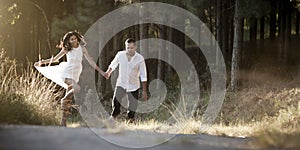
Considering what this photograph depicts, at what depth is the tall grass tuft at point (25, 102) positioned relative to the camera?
8.45 metres

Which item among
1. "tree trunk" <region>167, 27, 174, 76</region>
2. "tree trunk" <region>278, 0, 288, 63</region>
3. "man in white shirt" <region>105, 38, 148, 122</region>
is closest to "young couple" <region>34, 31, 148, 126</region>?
"man in white shirt" <region>105, 38, 148, 122</region>

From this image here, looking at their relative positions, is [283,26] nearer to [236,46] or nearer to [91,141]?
[236,46]

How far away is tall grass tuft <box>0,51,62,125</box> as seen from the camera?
333 inches

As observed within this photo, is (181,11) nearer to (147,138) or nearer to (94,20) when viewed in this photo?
(94,20)

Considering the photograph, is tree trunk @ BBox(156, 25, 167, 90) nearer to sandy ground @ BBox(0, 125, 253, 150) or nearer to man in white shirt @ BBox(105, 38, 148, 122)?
man in white shirt @ BBox(105, 38, 148, 122)

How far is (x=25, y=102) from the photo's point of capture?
935cm

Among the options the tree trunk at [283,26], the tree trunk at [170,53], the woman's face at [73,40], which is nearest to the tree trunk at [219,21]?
the tree trunk at [170,53]

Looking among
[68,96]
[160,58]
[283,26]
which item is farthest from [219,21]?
[68,96]

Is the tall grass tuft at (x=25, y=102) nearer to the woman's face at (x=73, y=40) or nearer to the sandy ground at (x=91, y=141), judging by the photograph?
the woman's face at (x=73, y=40)

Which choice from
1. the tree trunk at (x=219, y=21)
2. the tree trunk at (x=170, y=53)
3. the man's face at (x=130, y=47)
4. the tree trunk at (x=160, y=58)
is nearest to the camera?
the man's face at (x=130, y=47)

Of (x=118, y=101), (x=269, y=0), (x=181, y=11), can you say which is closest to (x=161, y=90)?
(x=181, y=11)

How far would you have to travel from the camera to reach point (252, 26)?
121 ft

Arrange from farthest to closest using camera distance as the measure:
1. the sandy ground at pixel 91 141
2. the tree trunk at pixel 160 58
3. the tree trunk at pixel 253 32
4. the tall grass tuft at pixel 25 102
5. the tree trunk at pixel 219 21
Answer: the tree trunk at pixel 253 32
the tree trunk at pixel 160 58
the tree trunk at pixel 219 21
the tall grass tuft at pixel 25 102
the sandy ground at pixel 91 141

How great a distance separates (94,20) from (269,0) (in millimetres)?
8752
